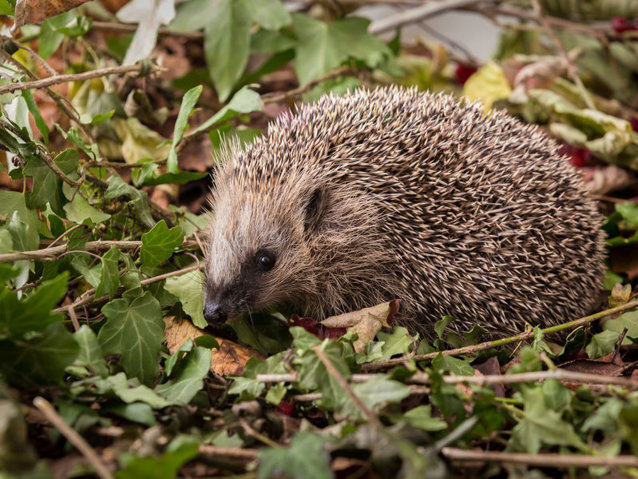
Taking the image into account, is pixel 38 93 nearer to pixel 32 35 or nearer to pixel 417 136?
pixel 32 35

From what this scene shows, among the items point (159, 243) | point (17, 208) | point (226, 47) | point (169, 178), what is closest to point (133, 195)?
point (169, 178)

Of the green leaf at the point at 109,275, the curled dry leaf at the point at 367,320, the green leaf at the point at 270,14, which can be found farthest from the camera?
the green leaf at the point at 270,14

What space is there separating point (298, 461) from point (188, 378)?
0.64m

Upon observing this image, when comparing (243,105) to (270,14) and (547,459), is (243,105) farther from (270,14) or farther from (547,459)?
(547,459)

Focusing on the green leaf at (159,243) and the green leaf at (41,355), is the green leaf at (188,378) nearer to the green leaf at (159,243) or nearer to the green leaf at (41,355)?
the green leaf at (41,355)

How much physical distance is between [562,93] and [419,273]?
2017 millimetres

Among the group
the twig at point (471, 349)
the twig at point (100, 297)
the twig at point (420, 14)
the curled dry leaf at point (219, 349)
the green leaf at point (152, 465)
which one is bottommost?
the curled dry leaf at point (219, 349)

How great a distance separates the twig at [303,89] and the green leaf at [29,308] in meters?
1.66

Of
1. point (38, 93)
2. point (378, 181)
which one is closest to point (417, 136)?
point (378, 181)

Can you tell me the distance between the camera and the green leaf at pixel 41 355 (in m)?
1.60

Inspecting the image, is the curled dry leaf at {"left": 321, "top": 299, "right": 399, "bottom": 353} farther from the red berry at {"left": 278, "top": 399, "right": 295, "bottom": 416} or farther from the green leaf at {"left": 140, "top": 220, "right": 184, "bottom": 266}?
the green leaf at {"left": 140, "top": 220, "right": 184, "bottom": 266}

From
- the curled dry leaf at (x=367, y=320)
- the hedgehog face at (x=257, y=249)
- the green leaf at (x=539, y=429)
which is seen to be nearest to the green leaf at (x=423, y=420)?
the green leaf at (x=539, y=429)

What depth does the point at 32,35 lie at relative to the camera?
3.02m

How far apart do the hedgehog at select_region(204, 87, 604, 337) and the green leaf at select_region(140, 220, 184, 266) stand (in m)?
0.18
